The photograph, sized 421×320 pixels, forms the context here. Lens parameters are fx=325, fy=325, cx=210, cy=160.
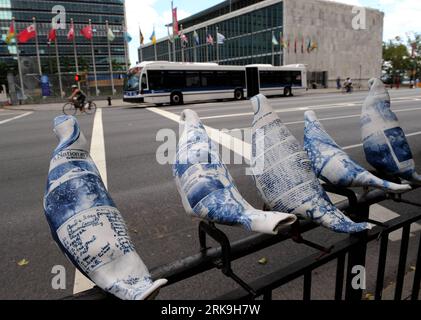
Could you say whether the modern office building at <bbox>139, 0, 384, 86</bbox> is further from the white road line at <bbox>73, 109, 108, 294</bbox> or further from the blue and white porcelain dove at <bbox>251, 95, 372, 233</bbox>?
the blue and white porcelain dove at <bbox>251, 95, 372, 233</bbox>

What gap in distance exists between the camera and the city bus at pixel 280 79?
2547 cm

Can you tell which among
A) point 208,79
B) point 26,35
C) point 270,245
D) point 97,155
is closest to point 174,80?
point 208,79

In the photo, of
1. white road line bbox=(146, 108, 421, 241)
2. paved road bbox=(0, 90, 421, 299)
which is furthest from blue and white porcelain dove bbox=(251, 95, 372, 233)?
paved road bbox=(0, 90, 421, 299)

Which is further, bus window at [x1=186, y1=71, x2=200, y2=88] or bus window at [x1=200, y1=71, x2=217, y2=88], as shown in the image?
bus window at [x1=200, y1=71, x2=217, y2=88]

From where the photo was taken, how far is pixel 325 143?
4.49 feet

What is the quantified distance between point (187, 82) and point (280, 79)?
8876mm

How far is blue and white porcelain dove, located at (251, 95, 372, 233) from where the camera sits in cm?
106

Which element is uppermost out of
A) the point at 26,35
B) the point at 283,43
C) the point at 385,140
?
the point at 283,43

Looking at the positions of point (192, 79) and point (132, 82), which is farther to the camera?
point (192, 79)

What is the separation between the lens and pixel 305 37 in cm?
4875

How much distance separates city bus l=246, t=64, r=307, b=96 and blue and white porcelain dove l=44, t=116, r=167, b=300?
2463cm

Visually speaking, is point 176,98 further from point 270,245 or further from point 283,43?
point 283,43

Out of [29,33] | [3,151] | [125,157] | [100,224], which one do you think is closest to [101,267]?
[100,224]

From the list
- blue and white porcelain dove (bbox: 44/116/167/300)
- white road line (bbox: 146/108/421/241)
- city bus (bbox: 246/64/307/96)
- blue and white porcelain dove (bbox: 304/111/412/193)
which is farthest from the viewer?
city bus (bbox: 246/64/307/96)
